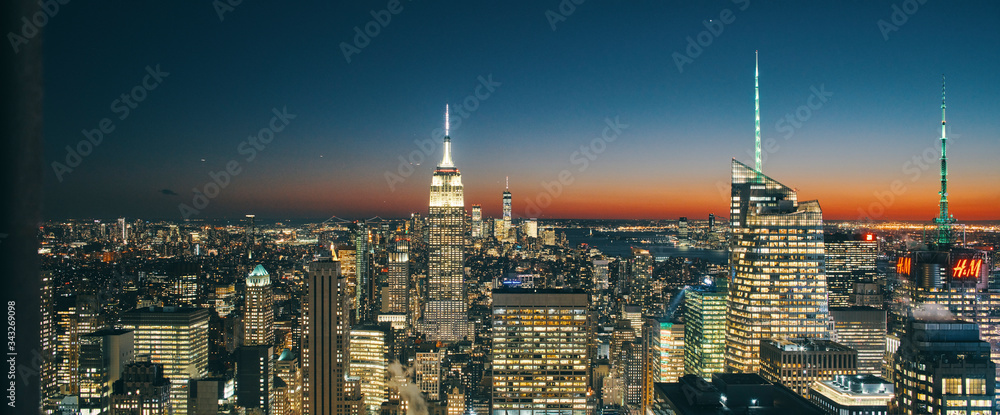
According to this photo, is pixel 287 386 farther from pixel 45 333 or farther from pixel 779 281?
pixel 45 333

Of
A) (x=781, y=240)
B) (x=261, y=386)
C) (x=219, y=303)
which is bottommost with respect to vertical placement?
(x=261, y=386)

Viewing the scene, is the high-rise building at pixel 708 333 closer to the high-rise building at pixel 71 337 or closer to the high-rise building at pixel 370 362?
the high-rise building at pixel 370 362

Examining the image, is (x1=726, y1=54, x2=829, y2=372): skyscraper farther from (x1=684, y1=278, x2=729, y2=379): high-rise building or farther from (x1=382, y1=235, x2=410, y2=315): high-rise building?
(x1=382, y1=235, x2=410, y2=315): high-rise building

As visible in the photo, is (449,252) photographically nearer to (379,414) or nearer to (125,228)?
(379,414)

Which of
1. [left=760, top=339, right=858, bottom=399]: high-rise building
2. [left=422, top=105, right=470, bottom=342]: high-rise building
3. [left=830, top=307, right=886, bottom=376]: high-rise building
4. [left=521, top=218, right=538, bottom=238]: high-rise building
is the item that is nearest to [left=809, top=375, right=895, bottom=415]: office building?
[left=760, top=339, right=858, bottom=399]: high-rise building

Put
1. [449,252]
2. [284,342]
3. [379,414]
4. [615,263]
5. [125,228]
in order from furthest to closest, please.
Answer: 1. [449,252]
2. [615,263]
3. [284,342]
4. [379,414]
5. [125,228]

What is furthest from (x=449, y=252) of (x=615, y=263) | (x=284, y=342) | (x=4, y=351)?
(x=4, y=351)
